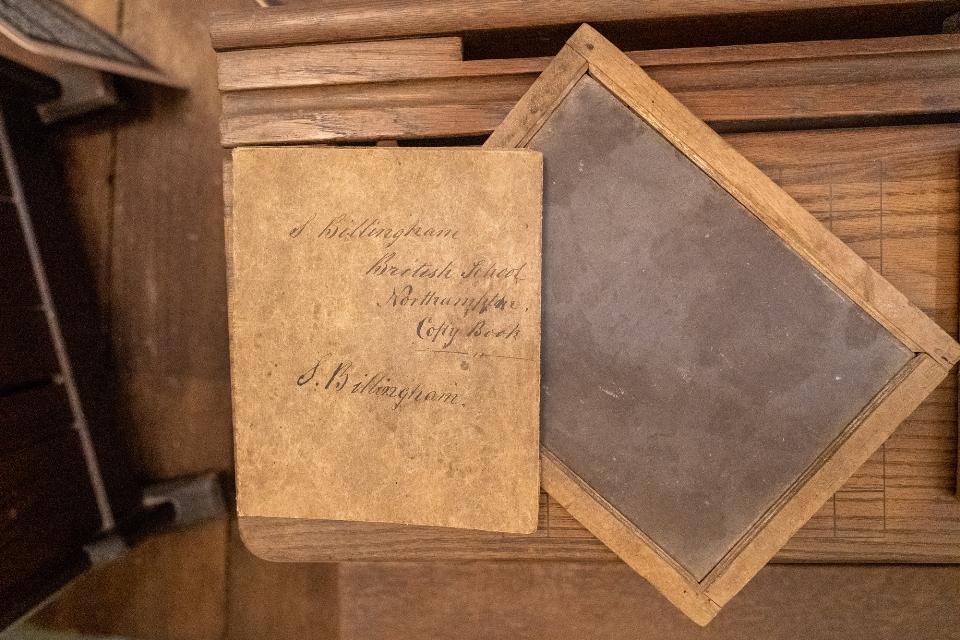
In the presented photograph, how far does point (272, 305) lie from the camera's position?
66cm

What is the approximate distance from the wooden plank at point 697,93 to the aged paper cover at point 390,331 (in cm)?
5

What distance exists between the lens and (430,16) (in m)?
0.65

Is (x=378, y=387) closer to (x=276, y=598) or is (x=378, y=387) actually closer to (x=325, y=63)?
(x=325, y=63)

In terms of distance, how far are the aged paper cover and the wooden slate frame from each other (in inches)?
2.3

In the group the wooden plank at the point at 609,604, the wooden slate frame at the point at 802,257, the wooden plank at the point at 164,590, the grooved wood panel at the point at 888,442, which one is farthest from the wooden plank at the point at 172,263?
the wooden slate frame at the point at 802,257

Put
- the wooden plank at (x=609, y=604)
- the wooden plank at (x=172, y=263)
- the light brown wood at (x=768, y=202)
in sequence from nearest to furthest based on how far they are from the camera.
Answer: the light brown wood at (x=768, y=202), the wooden plank at (x=609, y=604), the wooden plank at (x=172, y=263)

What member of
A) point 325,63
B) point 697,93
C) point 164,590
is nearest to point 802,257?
point 697,93

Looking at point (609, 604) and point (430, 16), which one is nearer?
point (430, 16)

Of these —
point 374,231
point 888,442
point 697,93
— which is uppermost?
point 697,93

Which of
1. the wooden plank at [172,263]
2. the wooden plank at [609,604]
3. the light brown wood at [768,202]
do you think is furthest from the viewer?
the wooden plank at [172,263]

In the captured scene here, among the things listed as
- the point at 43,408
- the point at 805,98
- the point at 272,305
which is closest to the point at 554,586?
the point at 272,305

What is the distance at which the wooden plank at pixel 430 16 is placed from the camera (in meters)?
0.64

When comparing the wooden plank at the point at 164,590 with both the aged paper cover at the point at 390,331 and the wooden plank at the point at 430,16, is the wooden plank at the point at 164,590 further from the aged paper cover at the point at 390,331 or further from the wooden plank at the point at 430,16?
the wooden plank at the point at 430,16

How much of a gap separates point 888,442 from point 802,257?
0.78 feet
